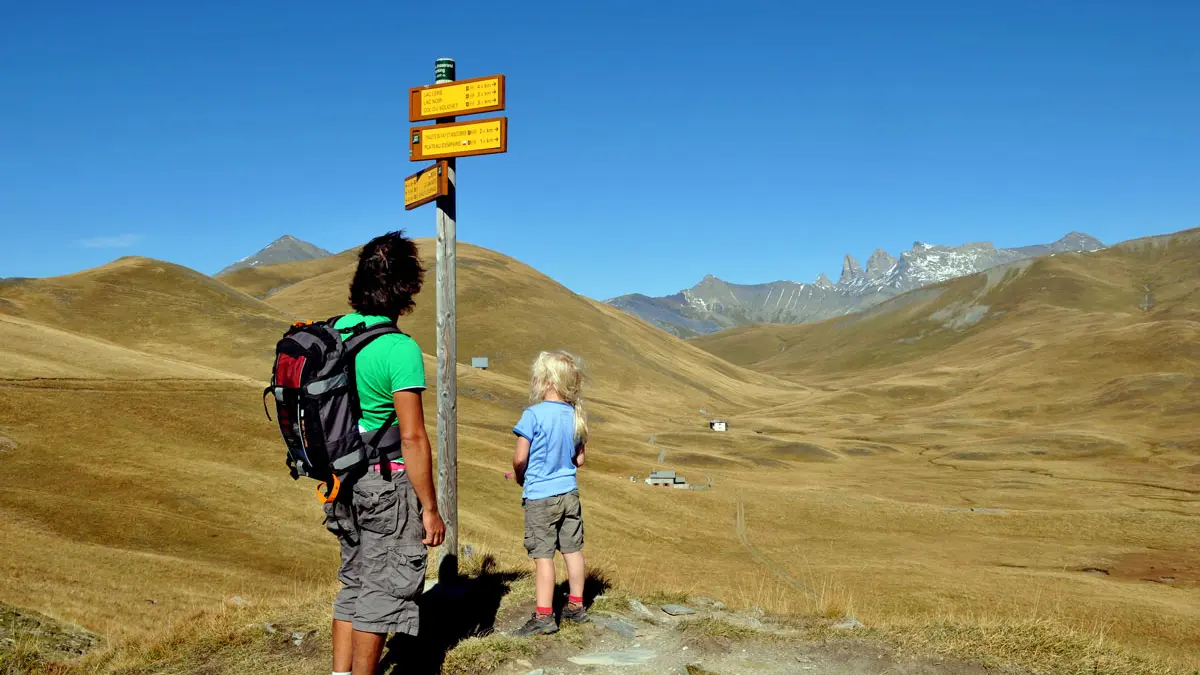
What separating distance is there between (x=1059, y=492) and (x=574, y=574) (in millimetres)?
70981

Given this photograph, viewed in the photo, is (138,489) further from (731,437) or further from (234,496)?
(731,437)

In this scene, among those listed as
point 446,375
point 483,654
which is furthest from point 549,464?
point 446,375

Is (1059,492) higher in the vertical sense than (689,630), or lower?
lower

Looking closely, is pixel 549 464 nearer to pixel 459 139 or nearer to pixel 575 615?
pixel 575 615

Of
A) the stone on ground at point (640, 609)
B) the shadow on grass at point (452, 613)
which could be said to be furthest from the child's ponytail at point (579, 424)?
the stone on ground at point (640, 609)

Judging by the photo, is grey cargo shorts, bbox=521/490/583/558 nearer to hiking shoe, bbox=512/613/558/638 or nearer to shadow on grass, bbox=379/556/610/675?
hiking shoe, bbox=512/613/558/638

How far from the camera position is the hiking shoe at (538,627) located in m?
8.87

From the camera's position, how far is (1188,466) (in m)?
85.0

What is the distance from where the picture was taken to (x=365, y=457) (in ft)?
21.2

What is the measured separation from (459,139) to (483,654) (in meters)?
5.83

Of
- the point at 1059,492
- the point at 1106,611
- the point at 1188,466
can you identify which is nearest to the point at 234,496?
the point at 1106,611

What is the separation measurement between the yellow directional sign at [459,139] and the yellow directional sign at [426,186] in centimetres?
19

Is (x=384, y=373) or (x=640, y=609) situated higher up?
(x=384, y=373)

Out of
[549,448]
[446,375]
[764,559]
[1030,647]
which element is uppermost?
[446,375]
